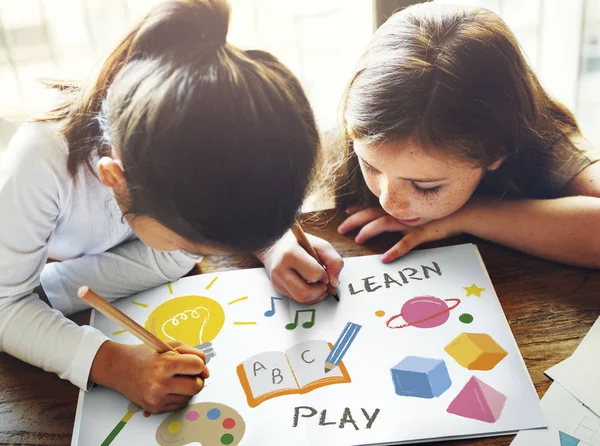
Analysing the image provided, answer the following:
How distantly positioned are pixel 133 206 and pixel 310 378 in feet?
0.82

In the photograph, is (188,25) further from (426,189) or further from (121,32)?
(121,32)

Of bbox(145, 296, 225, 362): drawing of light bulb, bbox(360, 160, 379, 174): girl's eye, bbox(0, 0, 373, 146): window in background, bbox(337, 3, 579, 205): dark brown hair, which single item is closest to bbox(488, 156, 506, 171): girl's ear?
bbox(337, 3, 579, 205): dark brown hair

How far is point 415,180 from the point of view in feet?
2.51

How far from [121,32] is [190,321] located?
0.47 m

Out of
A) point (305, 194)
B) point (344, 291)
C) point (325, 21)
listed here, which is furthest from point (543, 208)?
point (325, 21)

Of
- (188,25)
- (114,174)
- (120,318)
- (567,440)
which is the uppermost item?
(188,25)

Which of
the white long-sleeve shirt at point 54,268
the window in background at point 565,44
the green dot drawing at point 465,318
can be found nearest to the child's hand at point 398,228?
the green dot drawing at point 465,318

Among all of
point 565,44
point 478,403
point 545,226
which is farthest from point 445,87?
point 565,44

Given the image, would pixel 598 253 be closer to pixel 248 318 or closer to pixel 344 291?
pixel 344 291

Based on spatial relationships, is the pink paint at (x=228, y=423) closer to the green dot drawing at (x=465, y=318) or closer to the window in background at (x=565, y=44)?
the green dot drawing at (x=465, y=318)

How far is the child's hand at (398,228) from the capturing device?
83 cm

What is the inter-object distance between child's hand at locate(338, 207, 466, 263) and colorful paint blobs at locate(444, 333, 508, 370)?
15 centimetres

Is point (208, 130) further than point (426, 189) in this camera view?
No

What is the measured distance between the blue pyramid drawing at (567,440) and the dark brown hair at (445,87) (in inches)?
12.2
